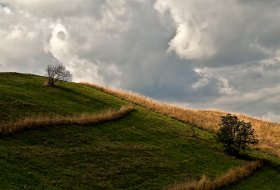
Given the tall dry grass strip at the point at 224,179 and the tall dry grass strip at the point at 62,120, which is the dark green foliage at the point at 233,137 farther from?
the tall dry grass strip at the point at 62,120

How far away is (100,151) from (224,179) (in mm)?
10623

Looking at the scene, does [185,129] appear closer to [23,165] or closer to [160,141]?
[160,141]

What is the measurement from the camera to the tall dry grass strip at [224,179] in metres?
32.2

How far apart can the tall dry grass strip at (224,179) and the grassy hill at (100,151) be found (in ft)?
2.27

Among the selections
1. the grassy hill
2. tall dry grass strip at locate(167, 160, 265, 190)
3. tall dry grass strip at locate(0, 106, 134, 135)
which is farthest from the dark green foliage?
tall dry grass strip at locate(0, 106, 134, 135)

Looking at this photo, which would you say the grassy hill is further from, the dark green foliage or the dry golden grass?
the dry golden grass

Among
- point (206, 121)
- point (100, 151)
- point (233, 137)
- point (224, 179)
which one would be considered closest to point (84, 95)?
point (206, 121)

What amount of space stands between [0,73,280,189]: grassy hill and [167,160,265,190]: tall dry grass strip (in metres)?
Result: 0.69

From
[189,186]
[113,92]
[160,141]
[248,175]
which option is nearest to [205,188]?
[189,186]

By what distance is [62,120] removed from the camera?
4334cm

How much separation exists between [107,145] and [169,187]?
9.79 m

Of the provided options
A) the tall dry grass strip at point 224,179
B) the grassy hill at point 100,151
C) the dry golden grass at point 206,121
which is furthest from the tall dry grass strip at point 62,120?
the tall dry grass strip at point 224,179

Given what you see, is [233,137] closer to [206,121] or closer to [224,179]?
[224,179]

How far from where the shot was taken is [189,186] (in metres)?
31.9
